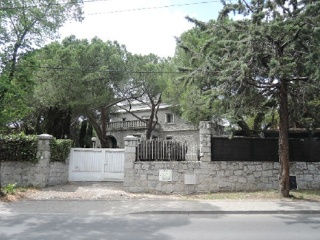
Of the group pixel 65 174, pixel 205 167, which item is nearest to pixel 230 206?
pixel 205 167

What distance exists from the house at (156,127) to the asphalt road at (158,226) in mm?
26878

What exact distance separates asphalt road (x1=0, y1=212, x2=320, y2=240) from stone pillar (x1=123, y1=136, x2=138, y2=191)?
3874mm

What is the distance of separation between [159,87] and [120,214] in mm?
20110

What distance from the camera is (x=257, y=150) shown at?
13875 millimetres

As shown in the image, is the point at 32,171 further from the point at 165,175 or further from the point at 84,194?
the point at 165,175

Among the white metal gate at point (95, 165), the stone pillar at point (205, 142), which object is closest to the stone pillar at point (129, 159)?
the white metal gate at point (95, 165)

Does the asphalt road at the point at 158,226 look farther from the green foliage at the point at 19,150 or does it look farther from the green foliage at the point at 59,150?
the green foliage at the point at 59,150

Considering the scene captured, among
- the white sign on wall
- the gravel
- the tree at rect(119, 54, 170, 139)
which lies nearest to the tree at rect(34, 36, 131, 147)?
the tree at rect(119, 54, 170, 139)

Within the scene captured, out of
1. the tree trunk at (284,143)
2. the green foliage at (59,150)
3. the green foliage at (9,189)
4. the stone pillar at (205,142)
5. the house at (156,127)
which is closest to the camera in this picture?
the tree trunk at (284,143)

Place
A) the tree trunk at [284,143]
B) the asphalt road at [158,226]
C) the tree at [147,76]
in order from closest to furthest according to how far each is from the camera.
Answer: the asphalt road at [158,226]
the tree trunk at [284,143]
the tree at [147,76]

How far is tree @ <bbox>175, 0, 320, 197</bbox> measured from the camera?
10.2 metres

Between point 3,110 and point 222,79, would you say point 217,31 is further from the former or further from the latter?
point 3,110

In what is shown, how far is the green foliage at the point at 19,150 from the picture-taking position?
13875 millimetres

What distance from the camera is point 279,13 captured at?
11.2 meters
